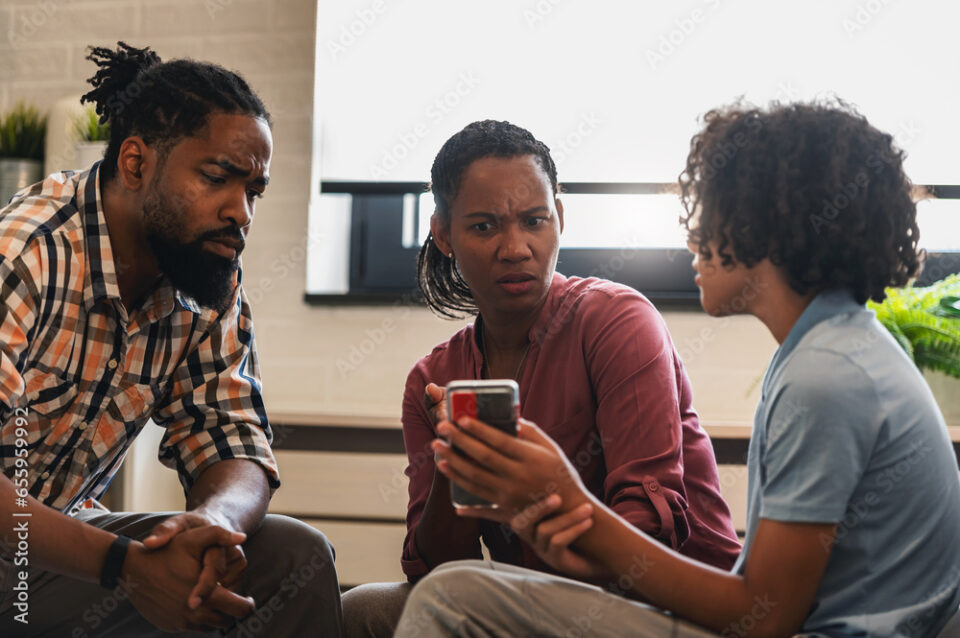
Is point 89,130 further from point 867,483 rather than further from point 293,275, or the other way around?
point 867,483

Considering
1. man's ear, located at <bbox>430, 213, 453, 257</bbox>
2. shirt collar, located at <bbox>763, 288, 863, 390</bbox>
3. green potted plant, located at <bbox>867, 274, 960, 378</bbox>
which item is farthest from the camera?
green potted plant, located at <bbox>867, 274, 960, 378</bbox>

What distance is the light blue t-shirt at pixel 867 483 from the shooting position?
85cm

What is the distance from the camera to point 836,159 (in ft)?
3.14

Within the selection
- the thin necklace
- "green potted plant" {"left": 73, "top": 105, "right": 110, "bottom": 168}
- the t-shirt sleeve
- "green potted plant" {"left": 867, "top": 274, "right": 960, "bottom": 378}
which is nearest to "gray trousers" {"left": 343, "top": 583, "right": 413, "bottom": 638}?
the thin necklace

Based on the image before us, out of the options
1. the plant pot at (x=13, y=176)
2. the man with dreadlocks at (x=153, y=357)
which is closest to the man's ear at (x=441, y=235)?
the man with dreadlocks at (x=153, y=357)

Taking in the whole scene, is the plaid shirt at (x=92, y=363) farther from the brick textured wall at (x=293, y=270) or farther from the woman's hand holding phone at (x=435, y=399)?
the brick textured wall at (x=293, y=270)

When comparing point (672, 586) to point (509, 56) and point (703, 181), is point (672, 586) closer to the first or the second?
point (703, 181)

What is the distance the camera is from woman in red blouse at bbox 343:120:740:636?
48.9 inches

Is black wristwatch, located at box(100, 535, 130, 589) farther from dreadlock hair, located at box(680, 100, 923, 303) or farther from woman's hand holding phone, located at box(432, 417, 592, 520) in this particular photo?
dreadlock hair, located at box(680, 100, 923, 303)

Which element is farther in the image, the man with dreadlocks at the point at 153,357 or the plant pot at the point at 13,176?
the plant pot at the point at 13,176

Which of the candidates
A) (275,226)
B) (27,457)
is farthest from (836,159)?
(275,226)

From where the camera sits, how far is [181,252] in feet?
4.50

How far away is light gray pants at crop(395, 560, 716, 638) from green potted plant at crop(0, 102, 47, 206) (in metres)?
1.72

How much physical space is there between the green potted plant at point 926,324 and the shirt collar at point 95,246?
137 centimetres
